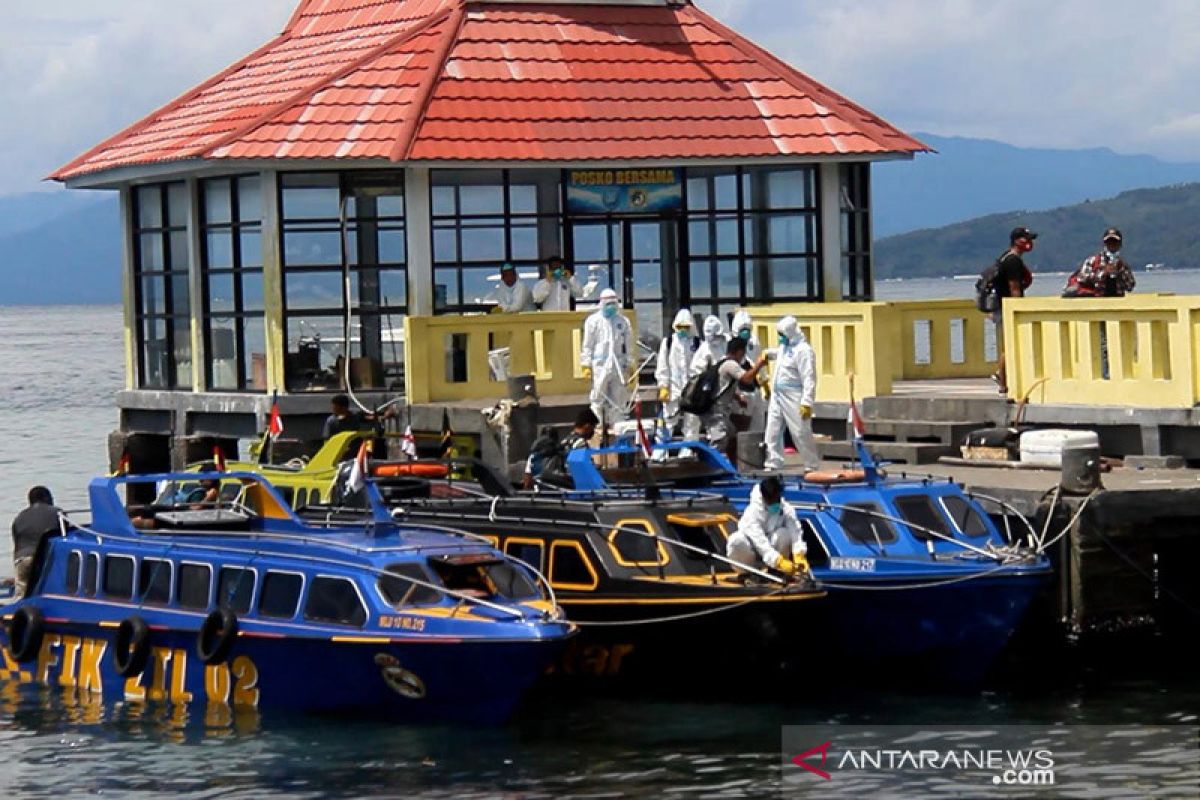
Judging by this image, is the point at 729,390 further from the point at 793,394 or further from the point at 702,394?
the point at 793,394

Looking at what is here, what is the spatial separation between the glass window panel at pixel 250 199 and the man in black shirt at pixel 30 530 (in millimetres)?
9207

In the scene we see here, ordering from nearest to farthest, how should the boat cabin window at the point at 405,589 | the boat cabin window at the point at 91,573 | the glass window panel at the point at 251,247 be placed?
1. the boat cabin window at the point at 405,589
2. the boat cabin window at the point at 91,573
3. the glass window panel at the point at 251,247

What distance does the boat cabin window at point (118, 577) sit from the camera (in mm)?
26266

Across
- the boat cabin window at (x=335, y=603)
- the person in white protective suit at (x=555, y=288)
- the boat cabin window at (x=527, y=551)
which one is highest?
the person in white protective suit at (x=555, y=288)

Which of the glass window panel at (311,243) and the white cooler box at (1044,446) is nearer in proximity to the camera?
the white cooler box at (1044,446)

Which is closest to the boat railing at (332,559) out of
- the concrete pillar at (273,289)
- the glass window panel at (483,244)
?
the concrete pillar at (273,289)

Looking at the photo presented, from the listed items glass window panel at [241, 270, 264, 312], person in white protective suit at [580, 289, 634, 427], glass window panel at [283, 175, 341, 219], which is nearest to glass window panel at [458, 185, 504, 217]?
glass window panel at [283, 175, 341, 219]

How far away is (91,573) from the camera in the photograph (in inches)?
1051

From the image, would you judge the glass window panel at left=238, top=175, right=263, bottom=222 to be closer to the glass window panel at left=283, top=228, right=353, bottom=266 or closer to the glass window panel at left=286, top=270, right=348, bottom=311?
the glass window panel at left=283, top=228, right=353, bottom=266

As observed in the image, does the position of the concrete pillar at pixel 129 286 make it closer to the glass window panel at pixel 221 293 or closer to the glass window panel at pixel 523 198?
the glass window panel at pixel 221 293

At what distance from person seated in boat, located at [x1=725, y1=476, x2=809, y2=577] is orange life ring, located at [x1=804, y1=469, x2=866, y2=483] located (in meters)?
1.25

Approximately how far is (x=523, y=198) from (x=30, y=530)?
11.6m

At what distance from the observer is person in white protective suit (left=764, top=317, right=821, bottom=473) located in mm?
29844

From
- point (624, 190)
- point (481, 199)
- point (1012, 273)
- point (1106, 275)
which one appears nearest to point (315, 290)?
point (481, 199)
